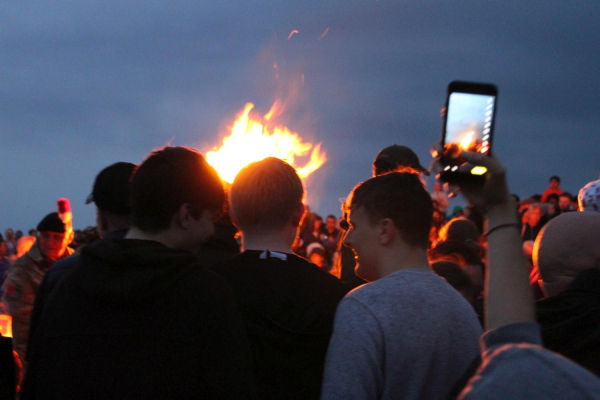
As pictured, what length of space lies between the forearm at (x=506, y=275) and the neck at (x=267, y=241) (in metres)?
1.33

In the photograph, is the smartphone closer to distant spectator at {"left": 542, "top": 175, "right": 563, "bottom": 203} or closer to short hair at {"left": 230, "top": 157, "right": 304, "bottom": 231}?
short hair at {"left": 230, "top": 157, "right": 304, "bottom": 231}

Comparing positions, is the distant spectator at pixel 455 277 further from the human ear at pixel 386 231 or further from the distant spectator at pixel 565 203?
the distant spectator at pixel 565 203

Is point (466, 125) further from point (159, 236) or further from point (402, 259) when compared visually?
point (159, 236)

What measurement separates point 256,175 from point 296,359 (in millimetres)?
921

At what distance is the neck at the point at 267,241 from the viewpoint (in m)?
2.91

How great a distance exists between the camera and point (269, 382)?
102 inches

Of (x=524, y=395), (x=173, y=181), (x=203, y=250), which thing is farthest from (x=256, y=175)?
(x=524, y=395)

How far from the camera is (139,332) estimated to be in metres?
2.08

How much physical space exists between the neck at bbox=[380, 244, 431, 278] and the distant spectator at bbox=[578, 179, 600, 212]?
8.20 ft

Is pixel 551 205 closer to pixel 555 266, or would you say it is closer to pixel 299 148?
pixel 299 148

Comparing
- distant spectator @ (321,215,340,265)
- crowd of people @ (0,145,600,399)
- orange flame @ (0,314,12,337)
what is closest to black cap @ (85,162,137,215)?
crowd of people @ (0,145,600,399)

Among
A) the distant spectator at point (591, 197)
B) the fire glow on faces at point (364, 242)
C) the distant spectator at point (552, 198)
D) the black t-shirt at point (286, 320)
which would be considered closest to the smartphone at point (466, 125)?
the fire glow on faces at point (364, 242)

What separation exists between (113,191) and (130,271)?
1.55 m

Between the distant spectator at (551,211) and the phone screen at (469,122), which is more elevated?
the phone screen at (469,122)
